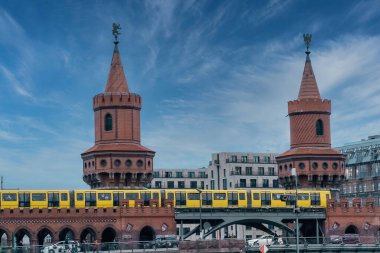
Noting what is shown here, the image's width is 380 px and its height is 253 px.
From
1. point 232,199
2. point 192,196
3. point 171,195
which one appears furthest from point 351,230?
point 171,195

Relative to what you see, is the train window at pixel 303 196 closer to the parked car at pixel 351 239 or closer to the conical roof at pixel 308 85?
the parked car at pixel 351 239

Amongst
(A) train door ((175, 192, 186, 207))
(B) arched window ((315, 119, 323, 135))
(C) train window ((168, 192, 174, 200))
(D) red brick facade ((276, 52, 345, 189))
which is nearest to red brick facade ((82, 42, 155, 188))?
(C) train window ((168, 192, 174, 200))

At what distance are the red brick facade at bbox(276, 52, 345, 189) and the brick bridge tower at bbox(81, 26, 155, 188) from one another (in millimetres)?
22001

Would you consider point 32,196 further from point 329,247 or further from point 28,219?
point 329,247

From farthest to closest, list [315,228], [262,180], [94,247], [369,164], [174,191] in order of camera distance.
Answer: [262,180] < [369,164] < [315,228] < [174,191] < [94,247]

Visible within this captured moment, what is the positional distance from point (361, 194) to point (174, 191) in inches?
2291

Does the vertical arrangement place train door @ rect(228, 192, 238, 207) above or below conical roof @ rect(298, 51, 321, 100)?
below

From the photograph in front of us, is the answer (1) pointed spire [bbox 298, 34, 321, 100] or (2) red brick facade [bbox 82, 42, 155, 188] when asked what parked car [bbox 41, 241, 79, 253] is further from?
(1) pointed spire [bbox 298, 34, 321, 100]

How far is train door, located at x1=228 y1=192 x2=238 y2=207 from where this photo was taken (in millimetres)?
108500

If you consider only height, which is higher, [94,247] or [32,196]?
[32,196]

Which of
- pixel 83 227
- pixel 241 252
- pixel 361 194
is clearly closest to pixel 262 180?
pixel 361 194

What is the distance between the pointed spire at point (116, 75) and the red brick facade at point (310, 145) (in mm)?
25478

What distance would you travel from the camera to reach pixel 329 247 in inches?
3482

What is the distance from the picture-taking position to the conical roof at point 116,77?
11488 cm
